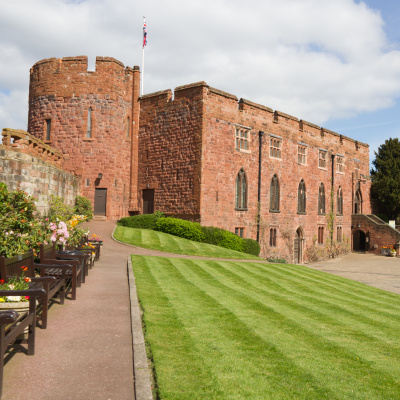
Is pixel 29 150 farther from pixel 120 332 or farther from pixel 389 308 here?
pixel 389 308

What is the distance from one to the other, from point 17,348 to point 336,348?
4.75 m

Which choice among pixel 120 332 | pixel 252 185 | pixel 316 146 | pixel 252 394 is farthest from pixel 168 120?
pixel 252 394

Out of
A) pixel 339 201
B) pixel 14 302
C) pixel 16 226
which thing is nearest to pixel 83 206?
pixel 16 226

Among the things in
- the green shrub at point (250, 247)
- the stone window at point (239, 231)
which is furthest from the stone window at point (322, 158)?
the green shrub at point (250, 247)

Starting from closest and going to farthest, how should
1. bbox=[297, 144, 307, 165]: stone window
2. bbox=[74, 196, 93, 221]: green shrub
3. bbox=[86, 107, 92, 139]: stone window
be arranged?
bbox=[74, 196, 93, 221]: green shrub < bbox=[86, 107, 92, 139]: stone window < bbox=[297, 144, 307, 165]: stone window

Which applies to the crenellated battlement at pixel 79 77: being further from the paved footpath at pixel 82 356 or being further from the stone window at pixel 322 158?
the paved footpath at pixel 82 356

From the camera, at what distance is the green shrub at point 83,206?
25062 mm

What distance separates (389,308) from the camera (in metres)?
10.6

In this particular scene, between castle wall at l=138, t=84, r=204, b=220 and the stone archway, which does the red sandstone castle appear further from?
the stone archway

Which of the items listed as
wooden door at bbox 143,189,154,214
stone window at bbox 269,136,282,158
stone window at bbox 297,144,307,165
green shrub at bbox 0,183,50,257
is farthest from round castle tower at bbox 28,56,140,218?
green shrub at bbox 0,183,50,257

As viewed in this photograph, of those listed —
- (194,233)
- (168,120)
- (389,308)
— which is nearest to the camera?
(389,308)

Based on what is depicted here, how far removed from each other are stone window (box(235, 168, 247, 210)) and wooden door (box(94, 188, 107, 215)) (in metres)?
9.04

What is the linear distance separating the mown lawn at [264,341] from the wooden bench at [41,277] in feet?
5.44

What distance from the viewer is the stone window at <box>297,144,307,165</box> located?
32.8 m
